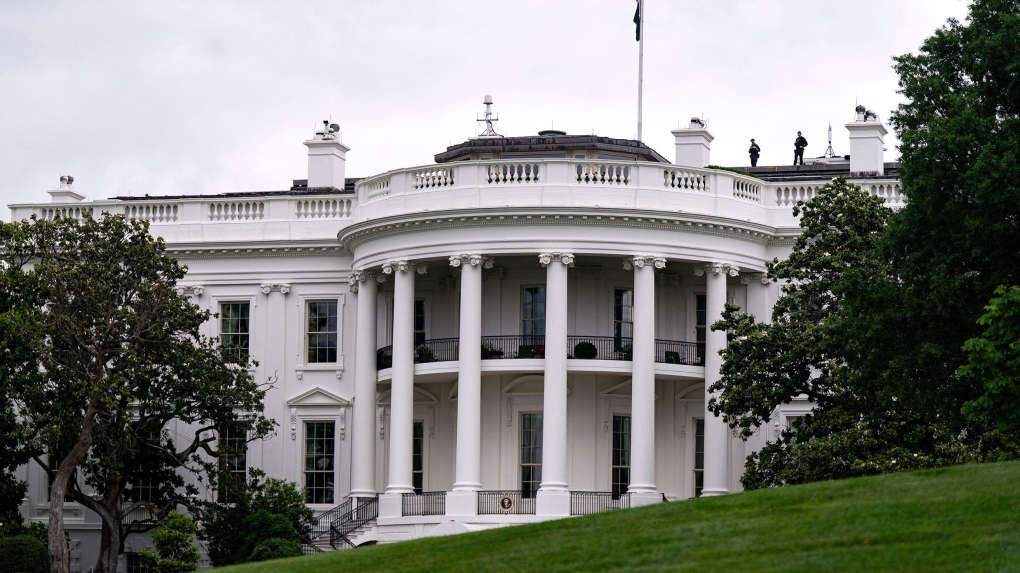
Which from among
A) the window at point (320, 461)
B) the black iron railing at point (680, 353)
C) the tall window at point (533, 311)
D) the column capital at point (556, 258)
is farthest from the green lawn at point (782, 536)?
the window at point (320, 461)

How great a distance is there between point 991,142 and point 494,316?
1832 centimetres

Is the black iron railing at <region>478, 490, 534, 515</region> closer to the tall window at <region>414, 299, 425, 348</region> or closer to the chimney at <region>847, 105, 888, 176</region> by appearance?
the tall window at <region>414, 299, 425, 348</region>

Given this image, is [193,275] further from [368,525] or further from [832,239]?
[832,239]

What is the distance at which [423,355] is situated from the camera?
152ft

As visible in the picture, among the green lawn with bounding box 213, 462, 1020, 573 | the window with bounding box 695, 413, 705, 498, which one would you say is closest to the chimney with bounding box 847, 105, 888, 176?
the window with bounding box 695, 413, 705, 498

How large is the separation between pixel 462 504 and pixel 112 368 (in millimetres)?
9159

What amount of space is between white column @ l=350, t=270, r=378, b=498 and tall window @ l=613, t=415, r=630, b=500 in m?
6.38

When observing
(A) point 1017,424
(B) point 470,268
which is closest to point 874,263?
(A) point 1017,424

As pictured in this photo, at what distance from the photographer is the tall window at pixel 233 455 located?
43.9 m

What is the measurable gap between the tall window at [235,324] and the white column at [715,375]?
42.4 feet

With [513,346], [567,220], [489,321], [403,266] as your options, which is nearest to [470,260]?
[403,266]

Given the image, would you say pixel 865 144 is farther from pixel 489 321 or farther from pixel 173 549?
pixel 173 549

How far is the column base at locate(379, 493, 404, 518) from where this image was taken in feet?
145

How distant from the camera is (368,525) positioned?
45.0m
